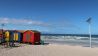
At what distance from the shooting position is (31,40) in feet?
98.1

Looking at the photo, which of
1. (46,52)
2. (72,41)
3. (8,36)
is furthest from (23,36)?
(72,41)

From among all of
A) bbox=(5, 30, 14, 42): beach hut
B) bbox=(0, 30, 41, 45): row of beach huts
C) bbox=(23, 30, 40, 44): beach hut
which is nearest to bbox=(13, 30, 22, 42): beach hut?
bbox=(0, 30, 41, 45): row of beach huts

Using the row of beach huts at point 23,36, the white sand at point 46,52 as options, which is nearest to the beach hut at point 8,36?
the row of beach huts at point 23,36

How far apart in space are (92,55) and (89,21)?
9.55 meters

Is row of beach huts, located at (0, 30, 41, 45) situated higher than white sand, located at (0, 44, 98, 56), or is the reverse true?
row of beach huts, located at (0, 30, 41, 45)

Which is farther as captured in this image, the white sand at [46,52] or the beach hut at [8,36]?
the beach hut at [8,36]

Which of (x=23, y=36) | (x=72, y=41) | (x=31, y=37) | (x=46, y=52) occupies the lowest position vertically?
(x=72, y=41)

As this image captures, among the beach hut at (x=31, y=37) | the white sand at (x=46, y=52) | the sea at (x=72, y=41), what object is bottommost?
the sea at (x=72, y=41)

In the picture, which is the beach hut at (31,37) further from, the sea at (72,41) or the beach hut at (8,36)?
the sea at (72,41)

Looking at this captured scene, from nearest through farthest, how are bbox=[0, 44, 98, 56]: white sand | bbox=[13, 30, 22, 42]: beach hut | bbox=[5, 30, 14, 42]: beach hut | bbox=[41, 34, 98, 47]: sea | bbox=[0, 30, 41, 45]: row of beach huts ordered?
bbox=[0, 44, 98, 56]: white sand < bbox=[0, 30, 41, 45]: row of beach huts < bbox=[5, 30, 14, 42]: beach hut < bbox=[13, 30, 22, 42]: beach hut < bbox=[41, 34, 98, 47]: sea

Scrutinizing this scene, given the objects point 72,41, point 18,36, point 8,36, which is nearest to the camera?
point 8,36

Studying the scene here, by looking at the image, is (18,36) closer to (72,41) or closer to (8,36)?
(8,36)

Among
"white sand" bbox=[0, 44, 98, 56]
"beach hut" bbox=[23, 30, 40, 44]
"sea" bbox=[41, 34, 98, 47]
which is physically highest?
"beach hut" bbox=[23, 30, 40, 44]

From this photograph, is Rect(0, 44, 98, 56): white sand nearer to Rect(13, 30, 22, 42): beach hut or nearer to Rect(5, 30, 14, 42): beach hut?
Rect(5, 30, 14, 42): beach hut
